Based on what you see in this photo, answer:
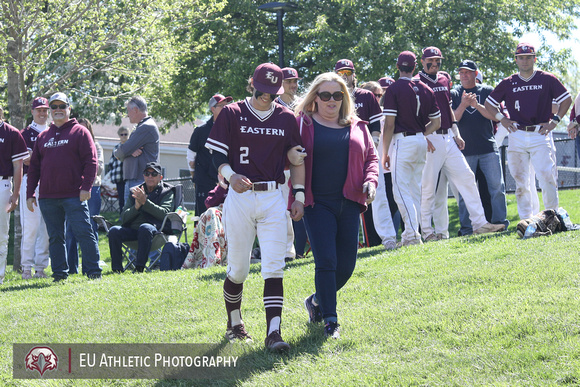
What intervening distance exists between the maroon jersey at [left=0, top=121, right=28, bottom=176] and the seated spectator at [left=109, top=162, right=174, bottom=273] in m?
1.67

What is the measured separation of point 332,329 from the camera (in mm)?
6137

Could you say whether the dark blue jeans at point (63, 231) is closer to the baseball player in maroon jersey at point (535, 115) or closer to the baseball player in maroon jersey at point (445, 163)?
the baseball player in maroon jersey at point (445, 163)

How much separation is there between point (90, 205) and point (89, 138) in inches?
109

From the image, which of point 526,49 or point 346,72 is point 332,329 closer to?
point 346,72

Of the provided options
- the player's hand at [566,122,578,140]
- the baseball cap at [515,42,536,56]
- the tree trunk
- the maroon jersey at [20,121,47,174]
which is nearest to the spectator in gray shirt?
the maroon jersey at [20,121,47,174]

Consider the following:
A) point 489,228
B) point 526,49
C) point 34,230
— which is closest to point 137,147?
Result: point 34,230

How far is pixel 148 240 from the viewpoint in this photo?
11.7 m

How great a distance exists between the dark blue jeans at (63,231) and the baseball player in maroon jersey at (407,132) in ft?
13.2

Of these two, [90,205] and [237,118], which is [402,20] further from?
[237,118]

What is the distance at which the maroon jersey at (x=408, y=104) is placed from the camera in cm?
1023

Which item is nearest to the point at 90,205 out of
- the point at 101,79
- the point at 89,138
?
the point at 89,138

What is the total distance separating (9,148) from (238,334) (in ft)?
20.2

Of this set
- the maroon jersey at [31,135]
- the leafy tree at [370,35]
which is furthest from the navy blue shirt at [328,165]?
the leafy tree at [370,35]

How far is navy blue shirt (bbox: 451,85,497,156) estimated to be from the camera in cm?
1212
